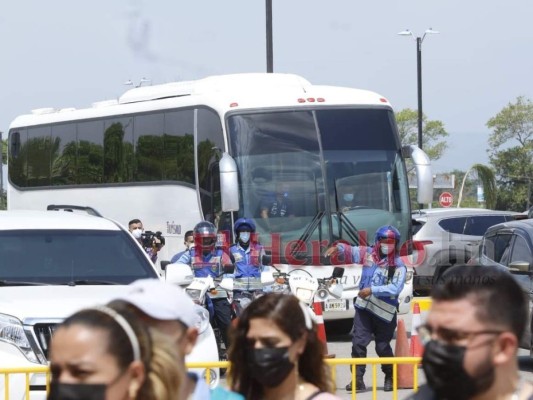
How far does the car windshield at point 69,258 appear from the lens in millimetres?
9750

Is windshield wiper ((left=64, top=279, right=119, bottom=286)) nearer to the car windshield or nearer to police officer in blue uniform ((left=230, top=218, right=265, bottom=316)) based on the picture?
the car windshield

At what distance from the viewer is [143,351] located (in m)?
3.24

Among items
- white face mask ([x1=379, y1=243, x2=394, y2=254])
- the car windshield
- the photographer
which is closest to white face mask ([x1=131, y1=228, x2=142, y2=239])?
the photographer

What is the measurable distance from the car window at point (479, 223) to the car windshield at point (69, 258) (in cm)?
1454

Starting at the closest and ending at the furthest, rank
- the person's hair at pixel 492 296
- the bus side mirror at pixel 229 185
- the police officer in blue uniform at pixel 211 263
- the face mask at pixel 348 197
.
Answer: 1. the person's hair at pixel 492 296
2. the police officer in blue uniform at pixel 211 263
3. the bus side mirror at pixel 229 185
4. the face mask at pixel 348 197

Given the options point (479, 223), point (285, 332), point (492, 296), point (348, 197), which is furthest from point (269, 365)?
point (479, 223)

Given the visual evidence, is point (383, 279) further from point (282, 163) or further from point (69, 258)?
point (282, 163)

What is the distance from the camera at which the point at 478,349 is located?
11.2 ft

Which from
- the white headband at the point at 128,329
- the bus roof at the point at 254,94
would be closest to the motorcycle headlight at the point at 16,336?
the white headband at the point at 128,329

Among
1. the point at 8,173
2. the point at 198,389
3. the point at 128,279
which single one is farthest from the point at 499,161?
the point at 198,389

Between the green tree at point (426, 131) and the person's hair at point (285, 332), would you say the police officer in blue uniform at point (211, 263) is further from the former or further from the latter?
the green tree at point (426, 131)

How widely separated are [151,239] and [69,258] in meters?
8.38

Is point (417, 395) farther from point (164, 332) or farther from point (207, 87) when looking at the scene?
point (207, 87)

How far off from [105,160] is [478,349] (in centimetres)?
1899
